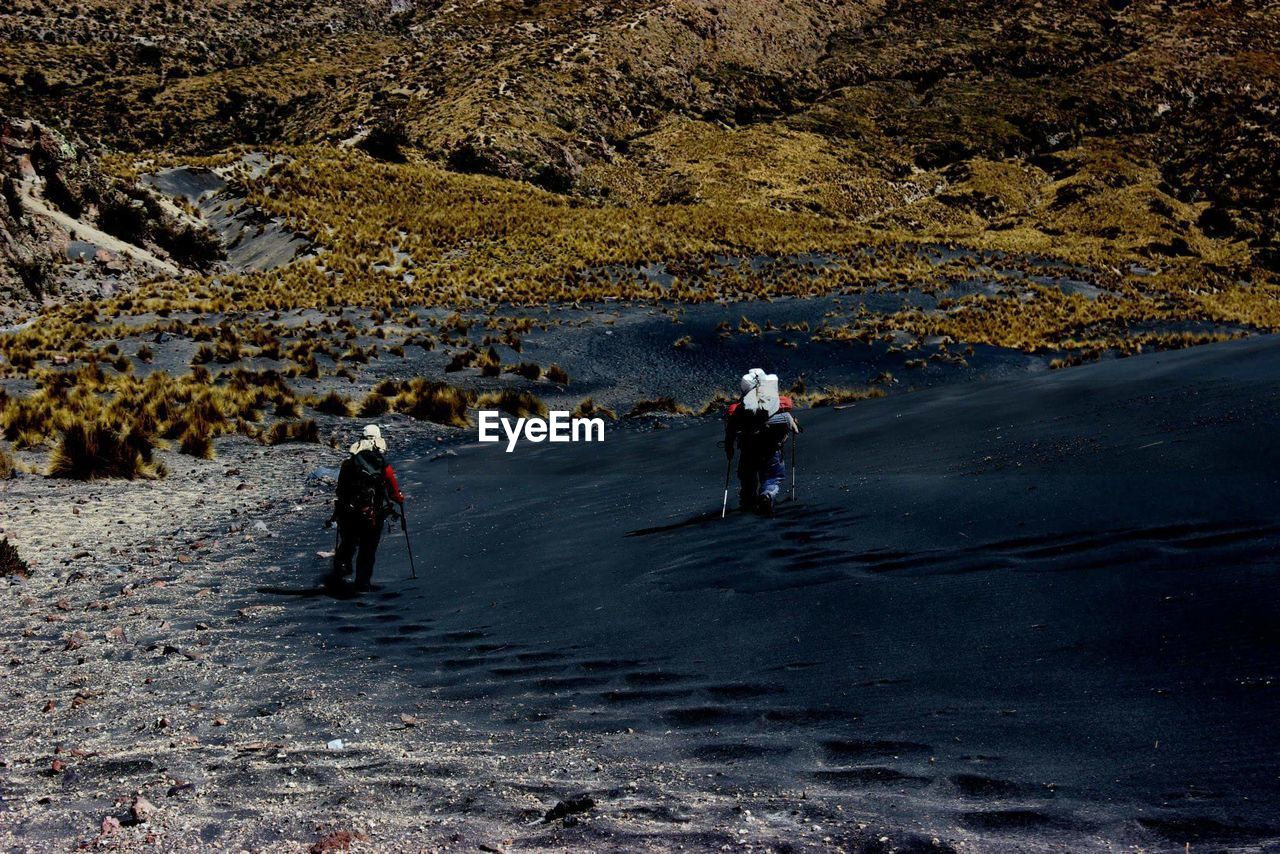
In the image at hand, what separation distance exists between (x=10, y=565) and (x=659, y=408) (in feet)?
54.6

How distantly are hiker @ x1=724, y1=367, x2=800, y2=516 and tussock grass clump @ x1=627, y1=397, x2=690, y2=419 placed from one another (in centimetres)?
1350

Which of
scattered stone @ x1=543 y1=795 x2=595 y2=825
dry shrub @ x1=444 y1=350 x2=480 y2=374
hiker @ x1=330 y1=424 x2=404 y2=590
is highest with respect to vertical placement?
dry shrub @ x1=444 y1=350 x2=480 y2=374

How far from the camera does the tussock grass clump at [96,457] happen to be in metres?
15.1

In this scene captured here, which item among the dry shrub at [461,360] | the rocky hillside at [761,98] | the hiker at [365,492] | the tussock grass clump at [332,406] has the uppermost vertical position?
the rocky hillside at [761,98]

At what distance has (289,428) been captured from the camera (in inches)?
786

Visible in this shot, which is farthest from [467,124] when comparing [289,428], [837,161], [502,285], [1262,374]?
[1262,374]

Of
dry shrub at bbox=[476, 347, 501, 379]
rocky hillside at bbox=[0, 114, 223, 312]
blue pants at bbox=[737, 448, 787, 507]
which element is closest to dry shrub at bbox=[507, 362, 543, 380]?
dry shrub at bbox=[476, 347, 501, 379]

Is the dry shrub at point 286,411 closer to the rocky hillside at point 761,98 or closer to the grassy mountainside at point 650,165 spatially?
the grassy mountainside at point 650,165

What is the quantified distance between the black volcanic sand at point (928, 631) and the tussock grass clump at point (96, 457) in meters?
5.33

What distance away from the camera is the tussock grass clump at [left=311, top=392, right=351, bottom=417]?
22219 mm

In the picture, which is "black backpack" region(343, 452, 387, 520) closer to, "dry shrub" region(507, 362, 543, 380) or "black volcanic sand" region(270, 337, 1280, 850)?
"black volcanic sand" region(270, 337, 1280, 850)

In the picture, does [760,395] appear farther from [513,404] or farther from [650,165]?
[650,165]

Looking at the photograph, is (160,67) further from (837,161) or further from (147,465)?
(147,465)

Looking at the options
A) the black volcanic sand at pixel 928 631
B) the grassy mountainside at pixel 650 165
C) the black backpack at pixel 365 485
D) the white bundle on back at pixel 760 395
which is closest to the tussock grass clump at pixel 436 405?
the grassy mountainside at pixel 650 165
